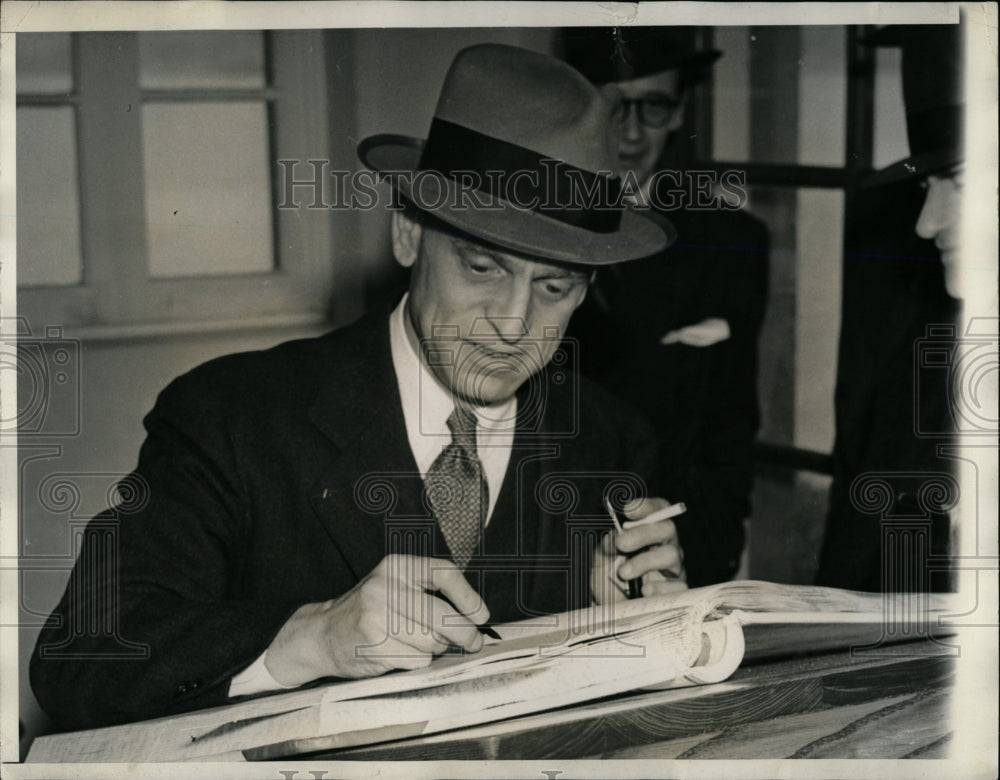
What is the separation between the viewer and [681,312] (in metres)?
1.40

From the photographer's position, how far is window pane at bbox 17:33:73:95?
125 cm

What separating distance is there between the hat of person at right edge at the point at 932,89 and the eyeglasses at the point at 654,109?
233mm

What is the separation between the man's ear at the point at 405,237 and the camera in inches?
49.8

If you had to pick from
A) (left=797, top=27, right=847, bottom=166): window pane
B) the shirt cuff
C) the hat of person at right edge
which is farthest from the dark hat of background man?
the shirt cuff

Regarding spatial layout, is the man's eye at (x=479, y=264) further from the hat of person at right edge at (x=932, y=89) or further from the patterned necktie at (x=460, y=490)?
the hat of person at right edge at (x=932, y=89)

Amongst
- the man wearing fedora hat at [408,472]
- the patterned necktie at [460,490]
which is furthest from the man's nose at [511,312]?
the patterned necktie at [460,490]

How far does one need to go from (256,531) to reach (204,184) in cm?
39

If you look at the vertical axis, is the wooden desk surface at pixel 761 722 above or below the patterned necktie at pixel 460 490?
below

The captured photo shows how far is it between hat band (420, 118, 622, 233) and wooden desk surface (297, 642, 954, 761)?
1.75 ft

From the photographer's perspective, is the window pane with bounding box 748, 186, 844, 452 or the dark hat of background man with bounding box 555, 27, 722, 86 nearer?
the dark hat of background man with bounding box 555, 27, 722, 86

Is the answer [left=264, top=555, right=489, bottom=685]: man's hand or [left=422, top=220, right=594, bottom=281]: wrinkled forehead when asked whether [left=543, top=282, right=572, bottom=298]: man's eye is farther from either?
[left=264, top=555, right=489, bottom=685]: man's hand

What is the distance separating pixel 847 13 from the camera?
1293mm

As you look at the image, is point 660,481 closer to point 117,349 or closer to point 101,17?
point 117,349

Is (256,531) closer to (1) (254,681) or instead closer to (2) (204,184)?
(1) (254,681)
